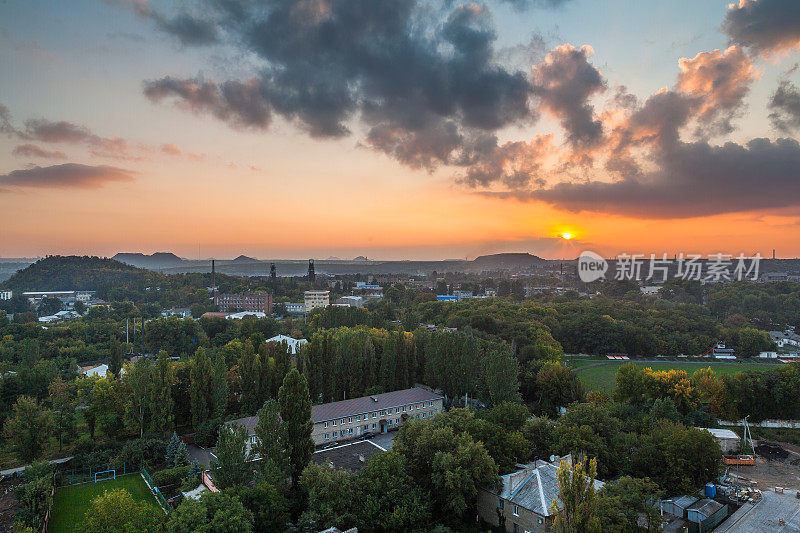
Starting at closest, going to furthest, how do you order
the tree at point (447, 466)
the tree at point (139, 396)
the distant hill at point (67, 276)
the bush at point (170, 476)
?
the tree at point (447, 466) < the bush at point (170, 476) < the tree at point (139, 396) < the distant hill at point (67, 276)

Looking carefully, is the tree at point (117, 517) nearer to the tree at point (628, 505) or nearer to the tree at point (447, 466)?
the tree at point (447, 466)

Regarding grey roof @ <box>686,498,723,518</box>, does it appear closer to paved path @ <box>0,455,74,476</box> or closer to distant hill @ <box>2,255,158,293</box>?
paved path @ <box>0,455,74,476</box>

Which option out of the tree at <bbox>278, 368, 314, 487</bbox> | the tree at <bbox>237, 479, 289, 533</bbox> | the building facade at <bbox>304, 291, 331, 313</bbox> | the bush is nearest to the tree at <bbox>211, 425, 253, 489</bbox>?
the tree at <bbox>237, 479, 289, 533</bbox>

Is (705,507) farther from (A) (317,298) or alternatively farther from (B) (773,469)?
(A) (317,298)

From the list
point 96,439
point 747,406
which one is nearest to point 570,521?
point 747,406

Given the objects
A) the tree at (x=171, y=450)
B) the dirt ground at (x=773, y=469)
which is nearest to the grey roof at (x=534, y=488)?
the dirt ground at (x=773, y=469)

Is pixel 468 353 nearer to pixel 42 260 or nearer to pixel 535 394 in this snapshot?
pixel 535 394
